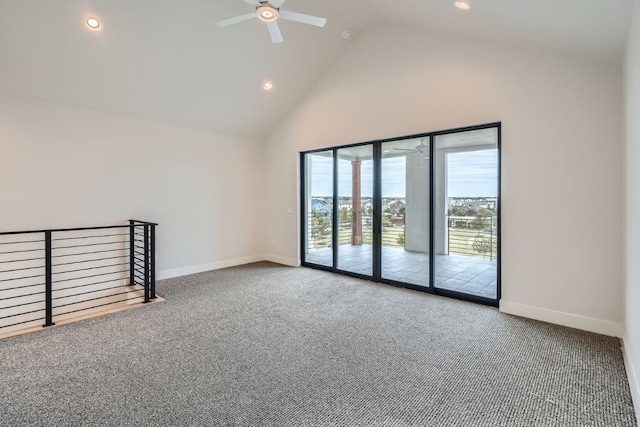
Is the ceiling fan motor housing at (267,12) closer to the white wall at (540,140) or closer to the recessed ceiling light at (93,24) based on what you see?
the recessed ceiling light at (93,24)

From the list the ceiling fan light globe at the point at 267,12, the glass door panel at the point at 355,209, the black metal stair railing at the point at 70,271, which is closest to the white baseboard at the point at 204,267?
the black metal stair railing at the point at 70,271

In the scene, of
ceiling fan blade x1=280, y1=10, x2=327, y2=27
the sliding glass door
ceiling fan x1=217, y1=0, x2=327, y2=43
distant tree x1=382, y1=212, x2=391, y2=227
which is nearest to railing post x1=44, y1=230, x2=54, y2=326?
ceiling fan x1=217, y1=0, x2=327, y2=43

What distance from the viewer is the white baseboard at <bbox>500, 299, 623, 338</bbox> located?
3.23 metres

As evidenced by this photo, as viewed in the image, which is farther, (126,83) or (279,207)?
(279,207)

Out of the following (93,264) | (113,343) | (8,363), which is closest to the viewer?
(8,363)

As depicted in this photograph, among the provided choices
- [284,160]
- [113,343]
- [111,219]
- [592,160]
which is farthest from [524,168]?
[111,219]

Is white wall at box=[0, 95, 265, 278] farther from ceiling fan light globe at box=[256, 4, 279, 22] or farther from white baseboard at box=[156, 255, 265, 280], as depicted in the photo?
ceiling fan light globe at box=[256, 4, 279, 22]

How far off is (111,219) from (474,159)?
5207 millimetres

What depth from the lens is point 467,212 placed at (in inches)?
176

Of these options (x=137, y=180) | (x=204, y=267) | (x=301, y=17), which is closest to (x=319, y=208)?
(x=204, y=267)

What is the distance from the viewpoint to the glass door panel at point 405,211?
15.8 feet

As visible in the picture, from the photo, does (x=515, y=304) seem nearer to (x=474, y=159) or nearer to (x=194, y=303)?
(x=474, y=159)

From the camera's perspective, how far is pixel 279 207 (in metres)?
6.67

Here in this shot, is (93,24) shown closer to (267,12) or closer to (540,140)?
(267,12)
